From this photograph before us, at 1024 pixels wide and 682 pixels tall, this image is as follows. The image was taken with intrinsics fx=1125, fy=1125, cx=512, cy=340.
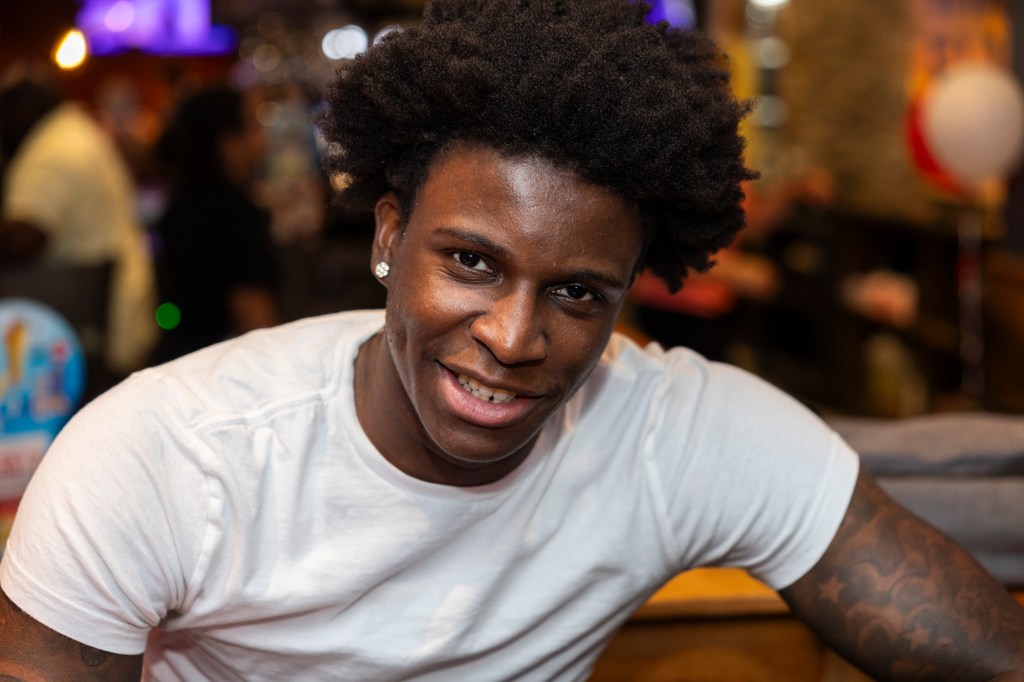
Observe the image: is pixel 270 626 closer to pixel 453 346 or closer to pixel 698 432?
pixel 453 346

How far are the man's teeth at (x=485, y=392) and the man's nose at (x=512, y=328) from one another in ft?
0.14

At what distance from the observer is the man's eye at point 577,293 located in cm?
128

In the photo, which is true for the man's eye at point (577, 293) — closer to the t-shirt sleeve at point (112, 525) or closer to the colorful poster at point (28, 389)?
the t-shirt sleeve at point (112, 525)

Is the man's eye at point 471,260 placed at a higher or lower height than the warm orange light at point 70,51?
lower

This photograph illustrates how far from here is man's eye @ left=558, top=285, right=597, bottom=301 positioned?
4.19 feet

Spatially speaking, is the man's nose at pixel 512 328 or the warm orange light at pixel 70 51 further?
the warm orange light at pixel 70 51

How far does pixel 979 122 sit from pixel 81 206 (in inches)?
123

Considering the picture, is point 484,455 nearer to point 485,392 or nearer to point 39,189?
point 485,392

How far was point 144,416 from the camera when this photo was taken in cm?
124

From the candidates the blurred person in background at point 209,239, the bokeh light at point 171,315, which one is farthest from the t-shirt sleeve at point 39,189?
the bokeh light at point 171,315

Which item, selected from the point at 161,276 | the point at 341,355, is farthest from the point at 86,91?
the point at 341,355

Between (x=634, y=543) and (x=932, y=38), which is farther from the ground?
(x=932, y=38)

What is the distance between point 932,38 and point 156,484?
4904 mm

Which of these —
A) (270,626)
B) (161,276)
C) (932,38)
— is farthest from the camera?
(932,38)
